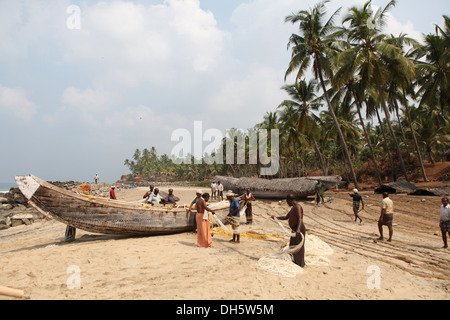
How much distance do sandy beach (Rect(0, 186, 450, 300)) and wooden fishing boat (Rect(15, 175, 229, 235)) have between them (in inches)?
15.5

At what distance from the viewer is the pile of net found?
5.09 m

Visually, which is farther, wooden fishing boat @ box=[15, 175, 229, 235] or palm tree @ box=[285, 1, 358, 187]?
palm tree @ box=[285, 1, 358, 187]

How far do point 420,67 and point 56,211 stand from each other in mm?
25914

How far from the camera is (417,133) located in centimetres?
3002

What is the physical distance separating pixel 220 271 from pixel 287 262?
54.0 inches

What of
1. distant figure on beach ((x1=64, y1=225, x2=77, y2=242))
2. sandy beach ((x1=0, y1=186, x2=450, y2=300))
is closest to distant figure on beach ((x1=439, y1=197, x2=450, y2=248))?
sandy beach ((x1=0, y1=186, x2=450, y2=300))

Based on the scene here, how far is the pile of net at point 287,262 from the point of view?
200 inches

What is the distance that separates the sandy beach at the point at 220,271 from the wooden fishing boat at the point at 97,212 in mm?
393

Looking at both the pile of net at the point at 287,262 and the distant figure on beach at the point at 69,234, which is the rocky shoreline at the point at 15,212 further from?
the pile of net at the point at 287,262

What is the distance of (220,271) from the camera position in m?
5.32

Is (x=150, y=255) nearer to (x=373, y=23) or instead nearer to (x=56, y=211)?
(x=56, y=211)

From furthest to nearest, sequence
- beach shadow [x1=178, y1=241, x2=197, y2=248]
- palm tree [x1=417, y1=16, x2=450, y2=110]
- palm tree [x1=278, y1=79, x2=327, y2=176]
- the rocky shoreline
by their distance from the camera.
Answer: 1. palm tree [x1=278, y1=79, x2=327, y2=176]
2. palm tree [x1=417, y1=16, x2=450, y2=110]
3. the rocky shoreline
4. beach shadow [x1=178, y1=241, x2=197, y2=248]

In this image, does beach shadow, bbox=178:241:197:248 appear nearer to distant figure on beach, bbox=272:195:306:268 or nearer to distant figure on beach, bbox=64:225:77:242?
distant figure on beach, bbox=272:195:306:268
